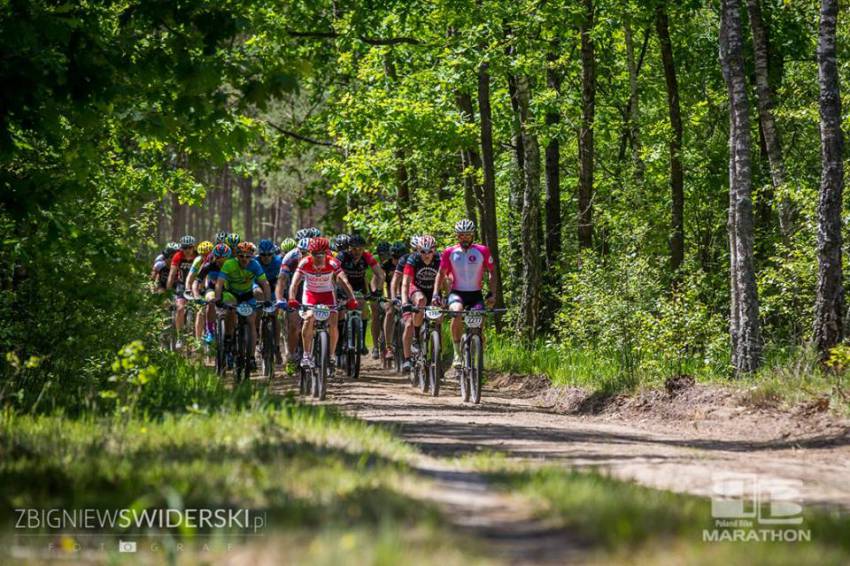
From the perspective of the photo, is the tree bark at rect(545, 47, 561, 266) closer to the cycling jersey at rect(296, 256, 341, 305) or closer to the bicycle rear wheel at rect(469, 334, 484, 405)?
the bicycle rear wheel at rect(469, 334, 484, 405)

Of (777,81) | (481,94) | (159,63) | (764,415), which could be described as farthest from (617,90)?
(159,63)

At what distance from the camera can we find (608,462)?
30.6 ft

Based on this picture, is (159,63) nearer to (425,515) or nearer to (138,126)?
(138,126)

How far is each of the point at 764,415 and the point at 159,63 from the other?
24.5 feet

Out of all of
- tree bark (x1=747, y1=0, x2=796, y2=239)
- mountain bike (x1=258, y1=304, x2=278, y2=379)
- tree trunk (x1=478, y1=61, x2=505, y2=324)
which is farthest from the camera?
tree trunk (x1=478, y1=61, x2=505, y2=324)

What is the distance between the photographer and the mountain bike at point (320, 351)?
15.5 m

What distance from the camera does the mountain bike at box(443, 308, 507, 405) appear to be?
1564 cm

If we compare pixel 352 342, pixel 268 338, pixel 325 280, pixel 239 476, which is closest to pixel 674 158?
pixel 352 342

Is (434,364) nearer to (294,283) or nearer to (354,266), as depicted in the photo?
(294,283)

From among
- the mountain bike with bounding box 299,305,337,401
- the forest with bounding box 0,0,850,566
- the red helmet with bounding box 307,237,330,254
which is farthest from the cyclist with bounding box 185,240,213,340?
the mountain bike with bounding box 299,305,337,401

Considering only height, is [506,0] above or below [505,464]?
above

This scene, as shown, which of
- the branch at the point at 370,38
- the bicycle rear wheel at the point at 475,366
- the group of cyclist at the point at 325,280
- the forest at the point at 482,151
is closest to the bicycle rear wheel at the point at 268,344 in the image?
the group of cyclist at the point at 325,280

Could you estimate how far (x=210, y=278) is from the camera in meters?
19.4

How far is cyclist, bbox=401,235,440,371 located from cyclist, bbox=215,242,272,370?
2291 millimetres
